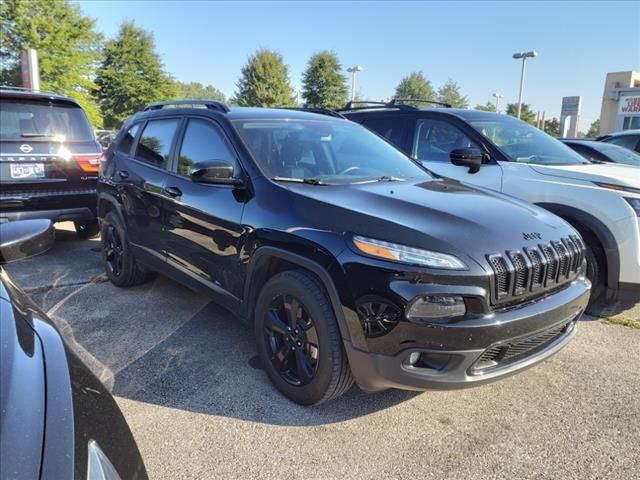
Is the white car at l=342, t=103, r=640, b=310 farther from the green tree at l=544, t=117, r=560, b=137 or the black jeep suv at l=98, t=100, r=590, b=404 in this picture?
the green tree at l=544, t=117, r=560, b=137

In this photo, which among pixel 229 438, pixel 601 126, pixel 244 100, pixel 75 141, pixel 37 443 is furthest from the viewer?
pixel 244 100

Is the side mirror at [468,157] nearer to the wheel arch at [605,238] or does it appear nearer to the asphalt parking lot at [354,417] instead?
the wheel arch at [605,238]

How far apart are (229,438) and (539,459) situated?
5.11ft

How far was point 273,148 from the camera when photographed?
10.8 feet

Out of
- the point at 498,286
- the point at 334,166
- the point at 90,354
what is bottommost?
the point at 90,354

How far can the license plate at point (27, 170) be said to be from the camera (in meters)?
5.29

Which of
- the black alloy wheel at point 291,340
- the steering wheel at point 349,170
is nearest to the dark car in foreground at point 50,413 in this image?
the black alloy wheel at point 291,340

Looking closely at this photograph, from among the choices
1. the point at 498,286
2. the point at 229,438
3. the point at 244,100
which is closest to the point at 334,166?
the point at 498,286

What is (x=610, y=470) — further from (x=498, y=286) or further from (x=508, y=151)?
(x=508, y=151)

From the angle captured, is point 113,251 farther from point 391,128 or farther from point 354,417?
point 391,128

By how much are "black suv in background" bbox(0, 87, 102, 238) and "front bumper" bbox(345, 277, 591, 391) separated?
461cm

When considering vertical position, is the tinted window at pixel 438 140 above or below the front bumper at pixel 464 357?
above

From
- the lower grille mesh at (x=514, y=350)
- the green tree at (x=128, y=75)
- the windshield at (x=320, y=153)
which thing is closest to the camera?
the lower grille mesh at (x=514, y=350)

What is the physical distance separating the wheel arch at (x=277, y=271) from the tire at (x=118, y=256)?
6.35 ft
